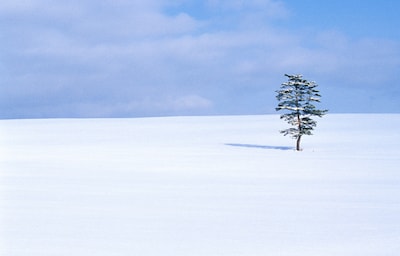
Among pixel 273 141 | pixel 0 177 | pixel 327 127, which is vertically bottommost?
pixel 0 177

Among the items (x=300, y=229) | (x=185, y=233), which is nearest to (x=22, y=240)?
(x=185, y=233)

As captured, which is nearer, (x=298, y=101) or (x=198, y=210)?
(x=198, y=210)

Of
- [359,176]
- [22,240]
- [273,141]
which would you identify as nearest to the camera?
[22,240]

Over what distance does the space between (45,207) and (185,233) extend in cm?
401

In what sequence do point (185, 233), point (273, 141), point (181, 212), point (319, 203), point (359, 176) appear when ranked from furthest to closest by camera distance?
point (273, 141)
point (359, 176)
point (319, 203)
point (181, 212)
point (185, 233)

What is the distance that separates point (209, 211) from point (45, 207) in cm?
375

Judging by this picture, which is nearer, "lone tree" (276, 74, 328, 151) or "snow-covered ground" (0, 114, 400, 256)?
"snow-covered ground" (0, 114, 400, 256)

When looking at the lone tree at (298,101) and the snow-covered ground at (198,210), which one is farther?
the lone tree at (298,101)

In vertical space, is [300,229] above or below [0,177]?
below

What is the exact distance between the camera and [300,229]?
9336 millimetres

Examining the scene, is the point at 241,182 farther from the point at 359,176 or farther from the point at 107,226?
the point at 107,226

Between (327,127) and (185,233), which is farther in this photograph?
(327,127)

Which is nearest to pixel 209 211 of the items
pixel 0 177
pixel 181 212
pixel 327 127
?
pixel 181 212

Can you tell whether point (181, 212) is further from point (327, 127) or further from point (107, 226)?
point (327, 127)
